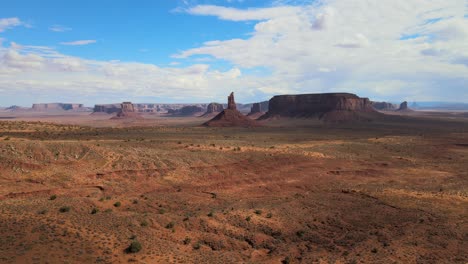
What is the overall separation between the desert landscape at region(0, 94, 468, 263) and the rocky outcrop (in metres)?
114

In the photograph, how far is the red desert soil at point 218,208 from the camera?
22234 millimetres

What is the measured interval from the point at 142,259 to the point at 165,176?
829 inches

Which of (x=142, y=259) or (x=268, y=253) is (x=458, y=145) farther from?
(x=142, y=259)

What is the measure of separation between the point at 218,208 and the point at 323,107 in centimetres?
15613

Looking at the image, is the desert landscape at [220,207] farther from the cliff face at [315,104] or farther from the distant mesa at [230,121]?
the cliff face at [315,104]

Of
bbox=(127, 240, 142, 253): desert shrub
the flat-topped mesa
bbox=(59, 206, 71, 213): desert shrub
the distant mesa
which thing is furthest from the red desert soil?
the flat-topped mesa

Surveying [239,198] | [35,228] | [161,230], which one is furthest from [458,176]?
[35,228]

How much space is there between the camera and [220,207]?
31.9m

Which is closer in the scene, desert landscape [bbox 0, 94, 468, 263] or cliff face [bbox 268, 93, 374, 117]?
desert landscape [bbox 0, 94, 468, 263]

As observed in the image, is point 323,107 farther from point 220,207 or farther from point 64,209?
point 64,209

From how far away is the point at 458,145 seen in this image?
82.9 metres

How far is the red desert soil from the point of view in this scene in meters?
22.2

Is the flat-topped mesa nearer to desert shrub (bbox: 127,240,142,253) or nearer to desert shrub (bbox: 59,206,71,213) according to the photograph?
desert shrub (bbox: 59,206,71,213)

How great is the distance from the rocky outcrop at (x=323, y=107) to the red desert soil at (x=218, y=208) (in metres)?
116
